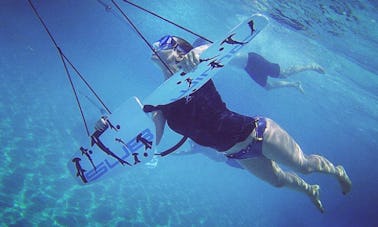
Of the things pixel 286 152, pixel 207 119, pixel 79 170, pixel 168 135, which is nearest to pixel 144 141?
pixel 207 119

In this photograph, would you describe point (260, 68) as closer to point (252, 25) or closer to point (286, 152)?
point (286, 152)

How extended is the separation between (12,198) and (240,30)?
830 centimetres

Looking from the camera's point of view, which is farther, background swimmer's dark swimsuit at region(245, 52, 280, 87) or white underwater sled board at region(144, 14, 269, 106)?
background swimmer's dark swimsuit at region(245, 52, 280, 87)

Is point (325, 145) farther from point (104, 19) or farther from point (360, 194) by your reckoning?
point (104, 19)

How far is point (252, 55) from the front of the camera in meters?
11.4

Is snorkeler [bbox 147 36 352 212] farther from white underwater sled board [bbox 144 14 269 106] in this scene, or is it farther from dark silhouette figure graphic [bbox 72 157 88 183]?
dark silhouette figure graphic [bbox 72 157 88 183]

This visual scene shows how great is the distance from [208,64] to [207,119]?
0.75 meters

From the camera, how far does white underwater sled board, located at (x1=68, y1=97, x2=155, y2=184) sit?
13.1 feet

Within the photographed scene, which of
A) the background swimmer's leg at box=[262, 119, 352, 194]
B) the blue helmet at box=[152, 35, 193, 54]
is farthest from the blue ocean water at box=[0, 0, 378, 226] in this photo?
the background swimmer's leg at box=[262, 119, 352, 194]

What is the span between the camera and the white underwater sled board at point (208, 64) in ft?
11.3

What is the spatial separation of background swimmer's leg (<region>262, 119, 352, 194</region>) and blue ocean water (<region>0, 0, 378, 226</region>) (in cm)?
408

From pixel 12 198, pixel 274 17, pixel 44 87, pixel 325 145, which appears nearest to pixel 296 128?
pixel 325 145

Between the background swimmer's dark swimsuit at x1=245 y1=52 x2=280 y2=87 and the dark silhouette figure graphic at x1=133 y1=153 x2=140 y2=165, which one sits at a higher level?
the dark silhouette figure graphic at x1=133 y1=153 x2=140 y2=165

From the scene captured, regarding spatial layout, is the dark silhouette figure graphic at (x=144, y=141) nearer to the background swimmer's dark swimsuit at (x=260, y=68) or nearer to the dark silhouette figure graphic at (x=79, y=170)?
the dark silhouette figure graphic at (x=79, y=170)
